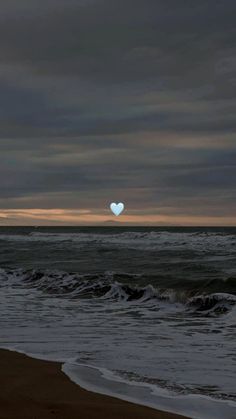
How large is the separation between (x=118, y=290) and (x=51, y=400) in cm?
853

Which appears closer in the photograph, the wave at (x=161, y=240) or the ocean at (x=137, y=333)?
the ocean at (x=137, y=333)

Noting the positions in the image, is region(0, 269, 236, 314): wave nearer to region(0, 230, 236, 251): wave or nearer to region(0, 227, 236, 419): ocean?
region(0, 227, 236, 419): ocean

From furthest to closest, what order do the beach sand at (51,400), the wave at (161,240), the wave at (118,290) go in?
1. the wave at (161,240)
2. the wave at (118,290)
3. the beach sand at (51,400)

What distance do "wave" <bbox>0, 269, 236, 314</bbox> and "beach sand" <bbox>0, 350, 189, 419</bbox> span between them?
18.1 feet

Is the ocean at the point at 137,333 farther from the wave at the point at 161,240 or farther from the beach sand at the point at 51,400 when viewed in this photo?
the wave at the point at 161,240

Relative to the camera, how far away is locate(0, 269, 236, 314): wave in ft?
34.5

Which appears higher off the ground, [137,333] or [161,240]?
[161,240]

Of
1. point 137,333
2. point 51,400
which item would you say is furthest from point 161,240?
point 51,400

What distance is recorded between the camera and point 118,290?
12.5 meters

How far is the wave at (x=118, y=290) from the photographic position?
10508 millimetres

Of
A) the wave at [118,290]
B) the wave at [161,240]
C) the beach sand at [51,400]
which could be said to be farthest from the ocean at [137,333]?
the wave at [161,240]

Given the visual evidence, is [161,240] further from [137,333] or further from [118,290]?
[137,333]

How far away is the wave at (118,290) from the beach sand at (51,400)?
5.52 metres

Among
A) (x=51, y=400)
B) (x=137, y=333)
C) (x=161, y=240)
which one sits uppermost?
(x=161, y=240)
